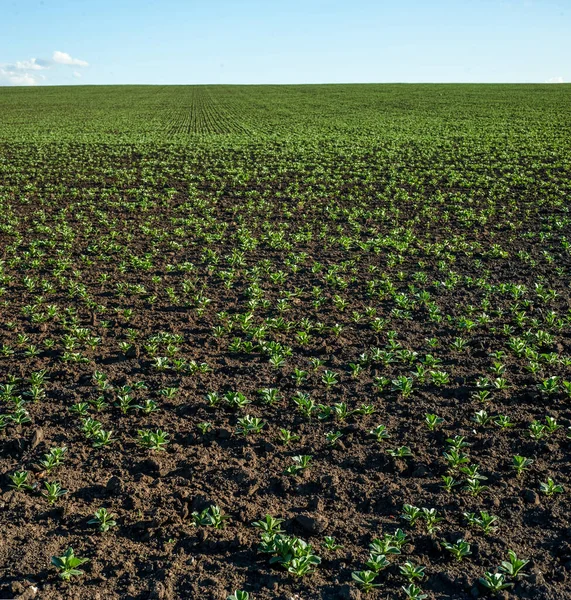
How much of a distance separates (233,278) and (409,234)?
18.6 ft

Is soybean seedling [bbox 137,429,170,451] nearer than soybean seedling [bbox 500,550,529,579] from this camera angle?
No

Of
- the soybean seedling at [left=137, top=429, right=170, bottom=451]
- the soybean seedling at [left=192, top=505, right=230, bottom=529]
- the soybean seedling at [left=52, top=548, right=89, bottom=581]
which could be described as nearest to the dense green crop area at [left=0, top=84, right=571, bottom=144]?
the soybean seedling at [left=137, top=429, right=170, bottom=451]

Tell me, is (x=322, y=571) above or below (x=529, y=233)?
below

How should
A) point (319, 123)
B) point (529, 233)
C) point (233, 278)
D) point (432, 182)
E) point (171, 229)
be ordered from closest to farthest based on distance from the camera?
1. point (233, 278)
2. point (529, 233)
3. point (171, 229)
4. point (432, 182)
5. point (319, 123)

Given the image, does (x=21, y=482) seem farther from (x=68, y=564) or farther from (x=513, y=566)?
(x=513, y=566)

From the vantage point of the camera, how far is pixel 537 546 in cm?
517

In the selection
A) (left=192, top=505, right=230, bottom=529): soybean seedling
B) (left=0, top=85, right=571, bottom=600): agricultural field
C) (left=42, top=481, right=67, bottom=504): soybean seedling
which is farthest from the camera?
(left=42, top=481, right=67, bottom=504): soybean seedling

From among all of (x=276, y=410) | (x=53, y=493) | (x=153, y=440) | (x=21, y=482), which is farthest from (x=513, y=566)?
(x=21, y=482)

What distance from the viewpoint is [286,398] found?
7734 mm

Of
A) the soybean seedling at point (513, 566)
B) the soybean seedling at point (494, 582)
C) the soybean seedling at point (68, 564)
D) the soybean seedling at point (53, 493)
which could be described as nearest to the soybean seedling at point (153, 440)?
the soybean seedling at point (53, 493)

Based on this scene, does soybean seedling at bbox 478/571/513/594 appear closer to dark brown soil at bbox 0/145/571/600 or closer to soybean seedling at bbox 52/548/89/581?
dark brown soil at bbox 0/145/571/600

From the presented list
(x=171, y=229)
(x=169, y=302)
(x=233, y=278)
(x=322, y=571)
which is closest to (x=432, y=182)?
(x=171, y=229)

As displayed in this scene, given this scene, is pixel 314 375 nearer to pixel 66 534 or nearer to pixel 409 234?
pixel 66 534

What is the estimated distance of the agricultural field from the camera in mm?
5027
